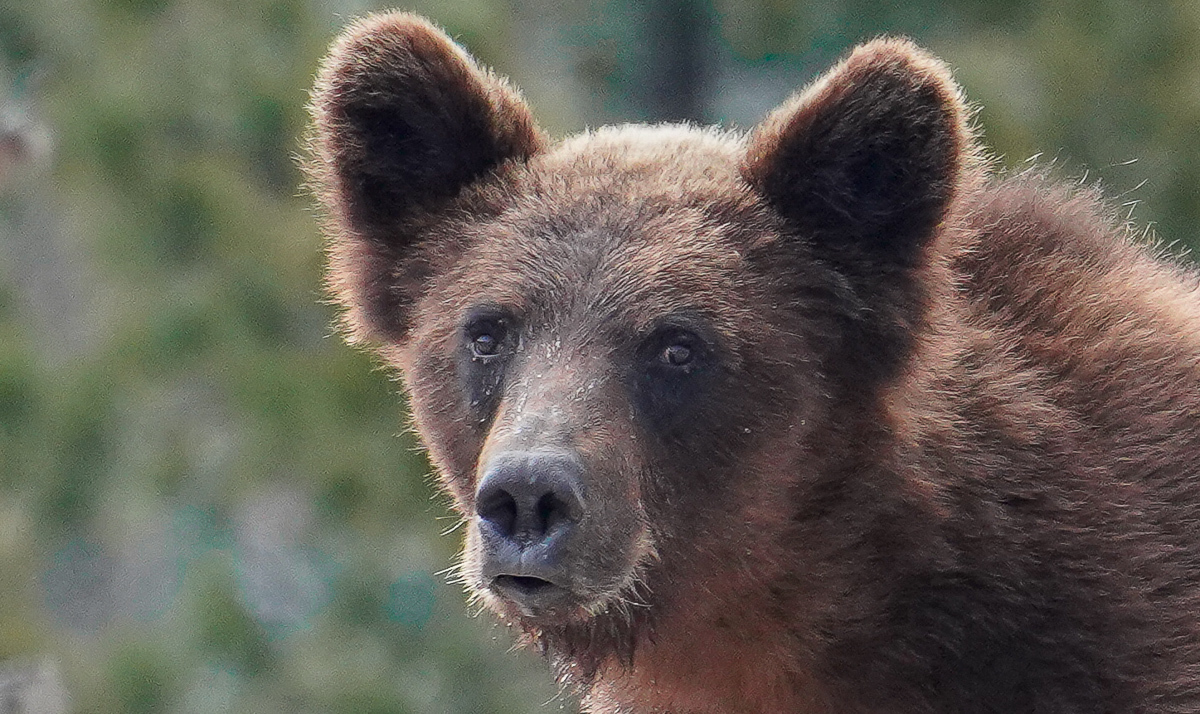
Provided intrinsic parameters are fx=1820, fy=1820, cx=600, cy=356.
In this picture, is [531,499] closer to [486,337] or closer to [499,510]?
[499,510]

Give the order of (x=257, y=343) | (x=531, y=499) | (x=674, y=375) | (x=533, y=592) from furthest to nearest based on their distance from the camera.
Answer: (x=257, y=343) < (x=674, y=375) < (x=533, y=592) < (x=531, y=499)

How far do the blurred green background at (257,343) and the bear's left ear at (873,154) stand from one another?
6.19 metres

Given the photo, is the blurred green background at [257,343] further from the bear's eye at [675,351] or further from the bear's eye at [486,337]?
the bear's eye at [675,351]

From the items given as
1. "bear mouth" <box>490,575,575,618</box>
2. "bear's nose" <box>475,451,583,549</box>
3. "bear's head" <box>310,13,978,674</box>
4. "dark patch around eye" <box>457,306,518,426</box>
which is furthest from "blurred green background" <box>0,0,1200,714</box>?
"bear's nose" <box>475,451,583,549</box>

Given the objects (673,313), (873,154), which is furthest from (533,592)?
(873,154)

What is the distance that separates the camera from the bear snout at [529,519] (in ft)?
12.9

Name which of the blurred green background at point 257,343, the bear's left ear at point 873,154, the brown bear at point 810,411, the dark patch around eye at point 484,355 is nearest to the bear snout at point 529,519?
the brown bear at point 810,411

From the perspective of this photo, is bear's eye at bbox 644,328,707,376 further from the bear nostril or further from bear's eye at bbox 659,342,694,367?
the bear nostril

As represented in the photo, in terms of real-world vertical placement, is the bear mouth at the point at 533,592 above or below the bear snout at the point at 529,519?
below

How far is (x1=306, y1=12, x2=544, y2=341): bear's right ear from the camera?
4.84 m

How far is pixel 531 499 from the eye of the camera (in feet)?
12.9

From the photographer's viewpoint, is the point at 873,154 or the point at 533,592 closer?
the point at 533,592

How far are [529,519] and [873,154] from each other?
4.35 ft

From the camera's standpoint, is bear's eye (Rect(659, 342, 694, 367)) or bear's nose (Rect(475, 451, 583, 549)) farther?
bear's eye (Rect(659, 342, 694, 367))
